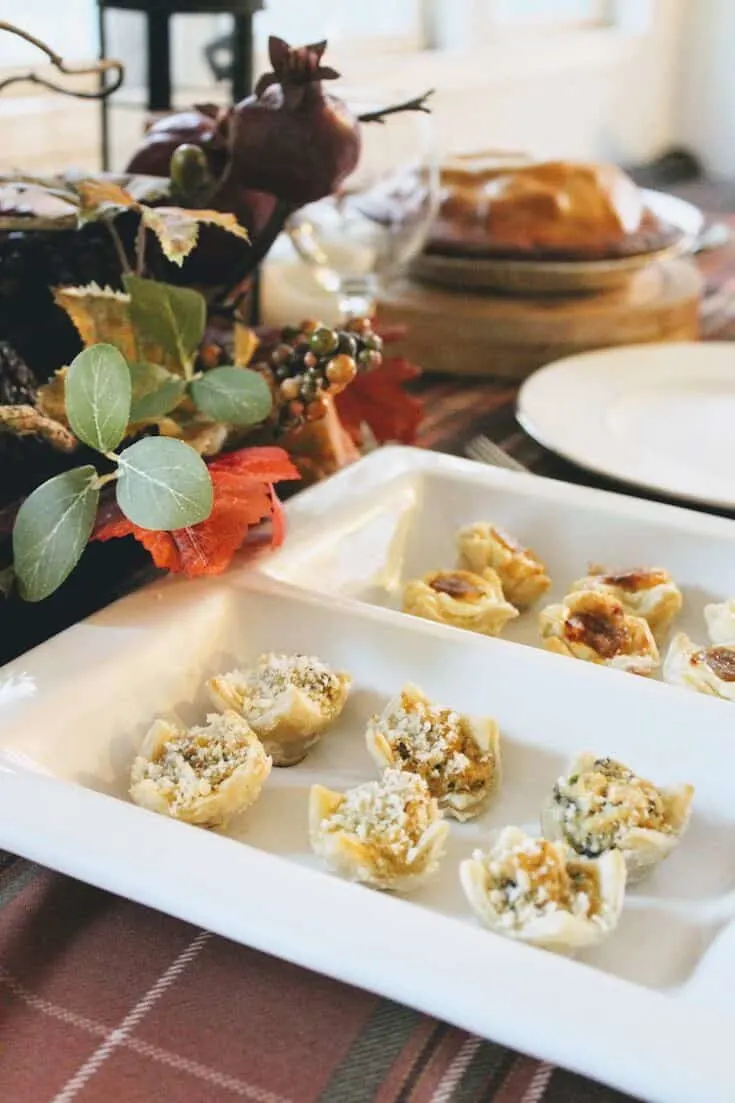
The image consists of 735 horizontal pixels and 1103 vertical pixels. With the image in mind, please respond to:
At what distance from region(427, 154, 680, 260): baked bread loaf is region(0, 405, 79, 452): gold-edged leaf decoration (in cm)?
71

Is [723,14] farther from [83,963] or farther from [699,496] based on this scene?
[83,963]

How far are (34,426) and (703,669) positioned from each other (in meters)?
0.36

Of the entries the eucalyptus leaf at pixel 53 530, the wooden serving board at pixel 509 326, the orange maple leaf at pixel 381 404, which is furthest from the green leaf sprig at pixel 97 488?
the wooden serving board at pixel 509 326

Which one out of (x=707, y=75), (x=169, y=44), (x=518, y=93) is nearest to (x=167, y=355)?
(x=169, y=44)

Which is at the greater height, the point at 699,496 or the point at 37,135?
the point at 37,135

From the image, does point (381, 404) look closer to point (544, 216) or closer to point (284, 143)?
point (284, 143)

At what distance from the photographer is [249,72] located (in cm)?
101

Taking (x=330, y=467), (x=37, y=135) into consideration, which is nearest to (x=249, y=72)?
(x=330, y=467)

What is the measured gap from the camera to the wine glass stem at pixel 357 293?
1064mm

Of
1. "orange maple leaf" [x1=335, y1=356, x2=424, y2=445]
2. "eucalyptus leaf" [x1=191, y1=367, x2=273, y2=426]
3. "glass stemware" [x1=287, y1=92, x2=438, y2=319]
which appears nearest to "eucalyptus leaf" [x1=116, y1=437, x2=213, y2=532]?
"eucalyptus leaf" [x1=191, y1=367, x2=273, y2=426]

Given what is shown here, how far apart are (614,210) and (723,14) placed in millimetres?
2363

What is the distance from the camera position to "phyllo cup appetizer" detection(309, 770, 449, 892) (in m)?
0.46

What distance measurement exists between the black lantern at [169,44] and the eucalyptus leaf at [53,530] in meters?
0.52

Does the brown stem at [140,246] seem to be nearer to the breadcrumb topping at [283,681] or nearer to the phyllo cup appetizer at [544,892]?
the breadcrumb topping at [283,681]
